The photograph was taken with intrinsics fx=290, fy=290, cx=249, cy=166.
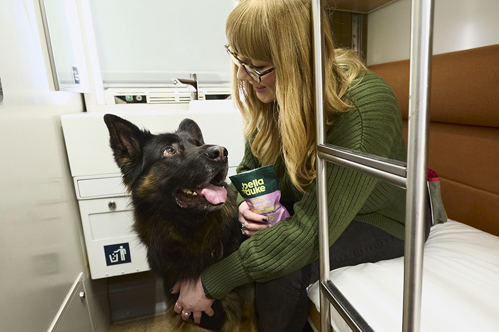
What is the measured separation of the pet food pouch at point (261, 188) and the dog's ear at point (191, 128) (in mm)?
391

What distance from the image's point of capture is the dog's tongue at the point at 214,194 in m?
1.01

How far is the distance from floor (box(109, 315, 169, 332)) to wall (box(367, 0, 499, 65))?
1785 mm

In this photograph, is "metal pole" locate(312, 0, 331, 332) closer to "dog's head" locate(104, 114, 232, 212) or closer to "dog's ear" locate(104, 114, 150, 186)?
"dog's head" locate(104, 114, 232, 212)

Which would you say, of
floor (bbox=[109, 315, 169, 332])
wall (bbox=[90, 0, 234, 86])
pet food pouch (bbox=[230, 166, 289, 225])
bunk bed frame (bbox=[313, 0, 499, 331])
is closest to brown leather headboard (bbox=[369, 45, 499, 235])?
bunk bed frame (bbox=[313, 0, 499, 331])

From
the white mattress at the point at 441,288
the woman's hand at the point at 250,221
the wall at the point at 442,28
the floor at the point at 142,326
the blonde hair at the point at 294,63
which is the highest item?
the wall at the point at 442,28

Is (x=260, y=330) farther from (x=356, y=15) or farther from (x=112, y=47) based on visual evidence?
(x=356, y=15)

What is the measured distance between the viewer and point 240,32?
827 millimetres

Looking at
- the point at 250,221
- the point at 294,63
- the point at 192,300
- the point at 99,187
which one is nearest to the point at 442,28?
the point at 294,63

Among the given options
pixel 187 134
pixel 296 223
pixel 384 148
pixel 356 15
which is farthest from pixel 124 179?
pixel 356 15

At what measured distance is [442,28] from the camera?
1541 mm

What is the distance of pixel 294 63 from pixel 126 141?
25.3 inches

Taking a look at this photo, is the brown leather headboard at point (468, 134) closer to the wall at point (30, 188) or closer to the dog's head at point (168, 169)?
the dog's head at point (168, 169)

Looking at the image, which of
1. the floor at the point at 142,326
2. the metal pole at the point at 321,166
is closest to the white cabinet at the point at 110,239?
the floor at the point at 142,326

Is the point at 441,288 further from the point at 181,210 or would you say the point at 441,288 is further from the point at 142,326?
the point at 142,326
